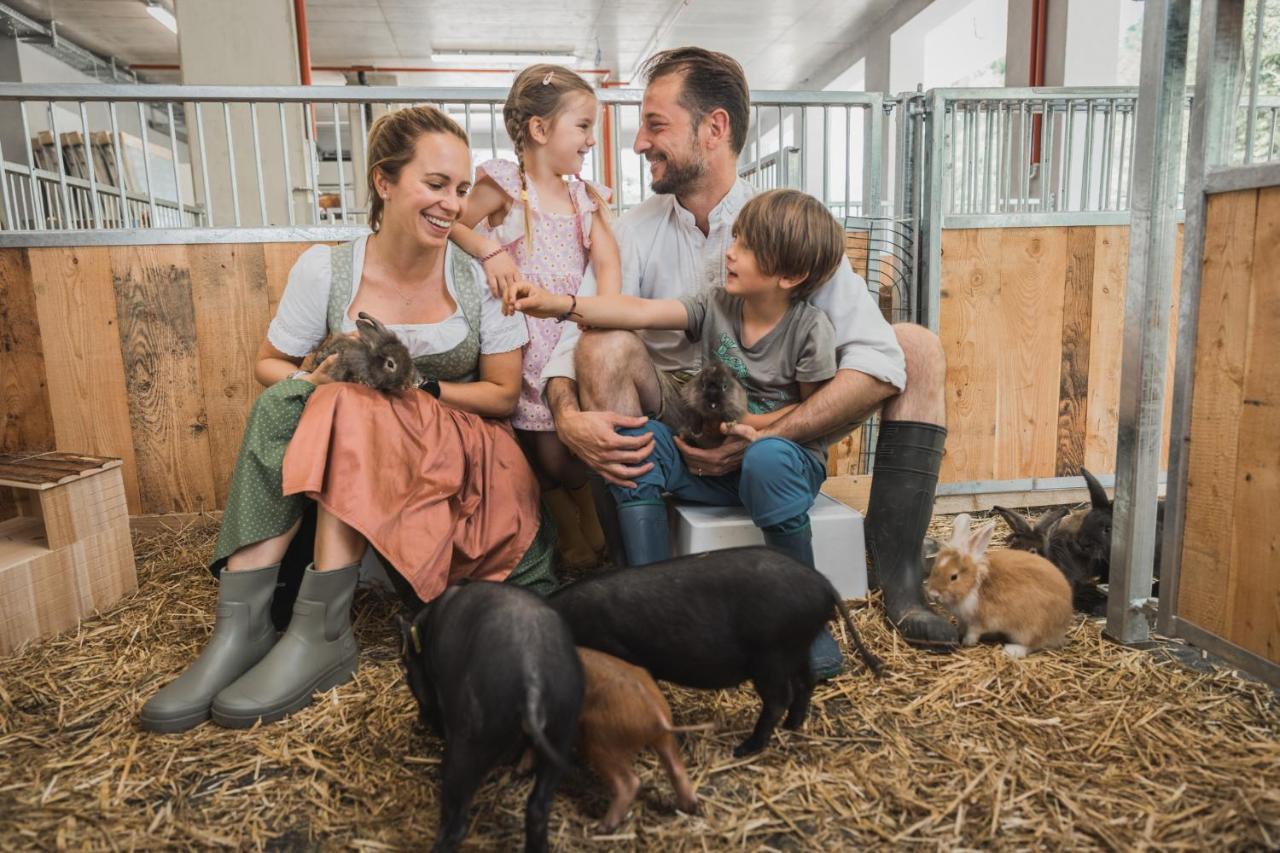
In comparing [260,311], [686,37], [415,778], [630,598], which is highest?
[686,37]

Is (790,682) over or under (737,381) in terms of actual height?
under

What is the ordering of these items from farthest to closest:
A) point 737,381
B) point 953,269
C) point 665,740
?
point 953,269 < point 737,381 < point 665,740

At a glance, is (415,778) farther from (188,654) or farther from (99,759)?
(188,654)

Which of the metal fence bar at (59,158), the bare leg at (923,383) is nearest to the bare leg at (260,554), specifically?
the bare leg at (923,383)

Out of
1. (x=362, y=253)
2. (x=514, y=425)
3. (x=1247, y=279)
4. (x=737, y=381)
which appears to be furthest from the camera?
(x=514, y=425)

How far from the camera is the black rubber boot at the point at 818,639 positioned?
7.30 ft

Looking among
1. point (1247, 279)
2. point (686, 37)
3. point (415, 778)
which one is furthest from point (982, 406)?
point (686, 37)

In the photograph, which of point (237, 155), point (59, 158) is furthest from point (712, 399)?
point (237, 155)

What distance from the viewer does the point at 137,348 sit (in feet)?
11.5

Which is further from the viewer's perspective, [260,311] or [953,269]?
[953,269]

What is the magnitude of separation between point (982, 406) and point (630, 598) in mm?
2644

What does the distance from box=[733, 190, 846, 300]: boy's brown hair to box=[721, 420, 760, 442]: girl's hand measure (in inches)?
17.3

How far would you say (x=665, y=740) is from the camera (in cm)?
165

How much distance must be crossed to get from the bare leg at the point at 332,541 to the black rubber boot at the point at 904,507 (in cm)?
156
